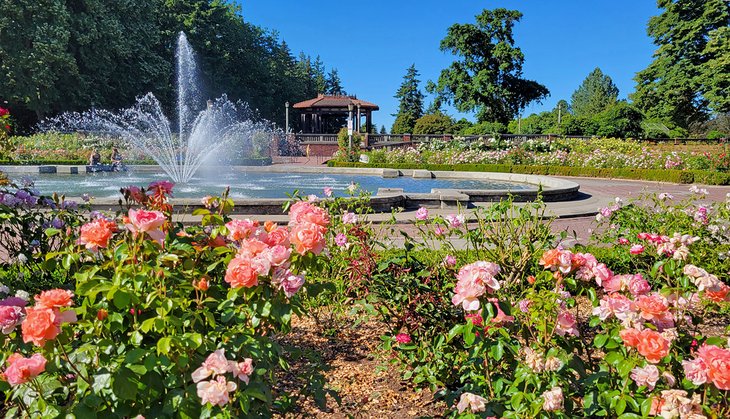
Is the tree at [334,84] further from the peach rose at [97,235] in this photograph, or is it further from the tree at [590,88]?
the peach rose at [97,235]

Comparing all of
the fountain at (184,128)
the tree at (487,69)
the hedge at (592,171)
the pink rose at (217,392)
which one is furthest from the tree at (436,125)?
the pink rose at (217,392)

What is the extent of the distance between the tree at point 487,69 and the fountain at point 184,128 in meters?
20.0

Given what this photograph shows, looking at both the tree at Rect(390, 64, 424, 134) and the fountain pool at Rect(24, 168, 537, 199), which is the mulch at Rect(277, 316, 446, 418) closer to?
the fountain pool at Rect(24, 168, 537, 199)

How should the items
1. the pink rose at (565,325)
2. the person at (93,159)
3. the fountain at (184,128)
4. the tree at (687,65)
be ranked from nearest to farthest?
1. the pink rose at (565,325)
2. the person at (93,159)
3. the fountain at (184,128)
4. the tree at (687,65)

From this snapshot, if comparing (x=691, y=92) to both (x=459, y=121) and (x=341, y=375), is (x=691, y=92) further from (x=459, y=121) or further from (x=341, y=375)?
(x=341, y=375)

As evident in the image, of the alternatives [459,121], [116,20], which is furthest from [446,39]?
[116,20]

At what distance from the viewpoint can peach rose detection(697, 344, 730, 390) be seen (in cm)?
141

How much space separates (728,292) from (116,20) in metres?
39.9

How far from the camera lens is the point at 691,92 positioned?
36344 millimetres

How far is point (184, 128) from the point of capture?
4269cm

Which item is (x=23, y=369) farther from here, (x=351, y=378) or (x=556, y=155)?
(x=556, y=155)

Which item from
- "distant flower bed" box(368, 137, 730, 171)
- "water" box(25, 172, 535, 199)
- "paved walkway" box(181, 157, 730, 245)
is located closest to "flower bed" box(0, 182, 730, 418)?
"paved walkway" box(181, 157, 730, 245)

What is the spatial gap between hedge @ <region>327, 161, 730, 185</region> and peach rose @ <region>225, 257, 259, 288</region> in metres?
20.6

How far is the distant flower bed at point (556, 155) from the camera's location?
69.0 ft
